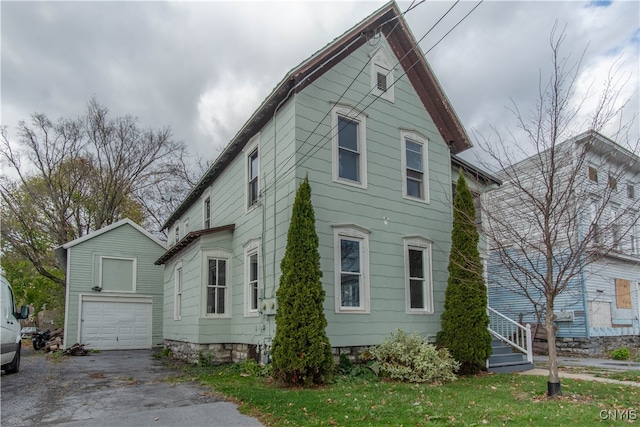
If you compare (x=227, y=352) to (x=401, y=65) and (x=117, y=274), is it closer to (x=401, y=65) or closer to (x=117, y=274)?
(x=401, y=65)

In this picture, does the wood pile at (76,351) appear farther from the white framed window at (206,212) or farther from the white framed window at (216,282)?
the white framed window at (216,282)

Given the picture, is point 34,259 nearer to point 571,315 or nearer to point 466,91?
point 466,91

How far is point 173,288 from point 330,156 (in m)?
8.49

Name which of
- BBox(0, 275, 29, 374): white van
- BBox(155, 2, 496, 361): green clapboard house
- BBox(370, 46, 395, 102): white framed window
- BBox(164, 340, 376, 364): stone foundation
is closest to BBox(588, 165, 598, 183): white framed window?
BBox(155, 2, 496, 361): green clapboard house

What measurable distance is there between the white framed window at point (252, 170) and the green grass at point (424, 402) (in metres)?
4.44

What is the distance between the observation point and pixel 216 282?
40.5 ft

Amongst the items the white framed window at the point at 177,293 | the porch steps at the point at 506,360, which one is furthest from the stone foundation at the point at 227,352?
the porch steps at the point at 506,360

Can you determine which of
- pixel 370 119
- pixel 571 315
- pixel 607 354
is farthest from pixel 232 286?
pixel 607 354

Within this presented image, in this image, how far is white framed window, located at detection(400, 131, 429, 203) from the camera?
11961 millimetres

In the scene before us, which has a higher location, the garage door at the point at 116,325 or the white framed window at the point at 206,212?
the white framed window at the point at 206,212

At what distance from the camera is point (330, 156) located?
1041 centimetres

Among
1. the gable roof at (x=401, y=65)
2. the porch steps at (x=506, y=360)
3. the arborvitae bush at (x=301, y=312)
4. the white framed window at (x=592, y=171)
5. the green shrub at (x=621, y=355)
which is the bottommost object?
the green shrub at (x=621, y=355)

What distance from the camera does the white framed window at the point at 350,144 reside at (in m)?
10.7

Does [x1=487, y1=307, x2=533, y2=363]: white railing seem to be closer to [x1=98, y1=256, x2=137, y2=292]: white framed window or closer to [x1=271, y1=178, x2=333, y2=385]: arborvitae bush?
[x1=271, y1=178, x2=333, y2=385]: arborvitae bush
